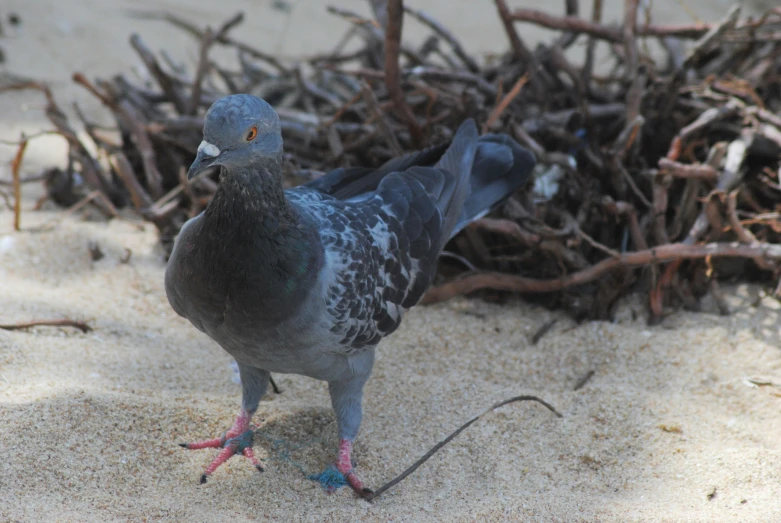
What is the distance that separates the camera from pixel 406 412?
327 cm

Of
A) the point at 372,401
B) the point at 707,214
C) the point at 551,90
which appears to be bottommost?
the point at 372,401

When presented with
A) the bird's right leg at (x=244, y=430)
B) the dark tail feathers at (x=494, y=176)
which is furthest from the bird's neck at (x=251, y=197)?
the dark tail feathers at (x=494, y=176)

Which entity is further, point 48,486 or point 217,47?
point 217,47

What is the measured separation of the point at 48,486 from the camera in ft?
8.14

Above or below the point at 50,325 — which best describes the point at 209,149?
above

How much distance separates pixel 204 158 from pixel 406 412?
1.53m

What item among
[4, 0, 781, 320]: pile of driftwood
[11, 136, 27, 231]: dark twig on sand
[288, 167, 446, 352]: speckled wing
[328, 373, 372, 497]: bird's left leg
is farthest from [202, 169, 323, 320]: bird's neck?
[11, 136, 27, 231]: dark twig on sand

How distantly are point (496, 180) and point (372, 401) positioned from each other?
1188 millimetres

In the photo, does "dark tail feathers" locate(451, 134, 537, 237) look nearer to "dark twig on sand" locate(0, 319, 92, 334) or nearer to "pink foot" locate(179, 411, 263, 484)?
"pink foot" locate(179, 411, 263, 484)

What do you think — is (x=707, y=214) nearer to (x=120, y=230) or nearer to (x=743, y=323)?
(x=743, y=323)

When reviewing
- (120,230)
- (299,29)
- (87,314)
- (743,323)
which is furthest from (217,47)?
(743,323)

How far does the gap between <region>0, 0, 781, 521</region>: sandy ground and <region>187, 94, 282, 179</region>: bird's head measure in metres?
1.15

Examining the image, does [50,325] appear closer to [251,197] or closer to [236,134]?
[251,197]

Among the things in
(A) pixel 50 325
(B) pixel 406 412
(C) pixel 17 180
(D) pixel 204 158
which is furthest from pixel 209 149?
(C) pixel 17 180
